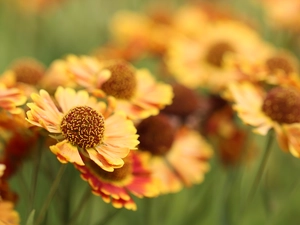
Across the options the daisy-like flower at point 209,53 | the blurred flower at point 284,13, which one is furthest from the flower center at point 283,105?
the blurred flower at point 284,13

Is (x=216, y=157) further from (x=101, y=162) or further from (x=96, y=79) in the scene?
(x=101, y=162)

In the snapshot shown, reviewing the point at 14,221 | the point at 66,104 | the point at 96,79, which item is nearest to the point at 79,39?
the point at 96,79

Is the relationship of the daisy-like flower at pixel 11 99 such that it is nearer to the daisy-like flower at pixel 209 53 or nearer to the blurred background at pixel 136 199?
the blurred background at pixel 136 199

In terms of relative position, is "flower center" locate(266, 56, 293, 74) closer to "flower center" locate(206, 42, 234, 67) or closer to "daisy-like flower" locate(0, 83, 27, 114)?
"flower center" locate(206, 42, 234, 67)

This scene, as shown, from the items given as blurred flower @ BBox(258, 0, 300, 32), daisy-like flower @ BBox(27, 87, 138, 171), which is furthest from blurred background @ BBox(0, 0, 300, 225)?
daisy-like flower @ BBox(27, 87, 138, 171)

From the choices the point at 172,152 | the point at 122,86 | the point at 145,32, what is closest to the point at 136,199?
the point at 172,152
